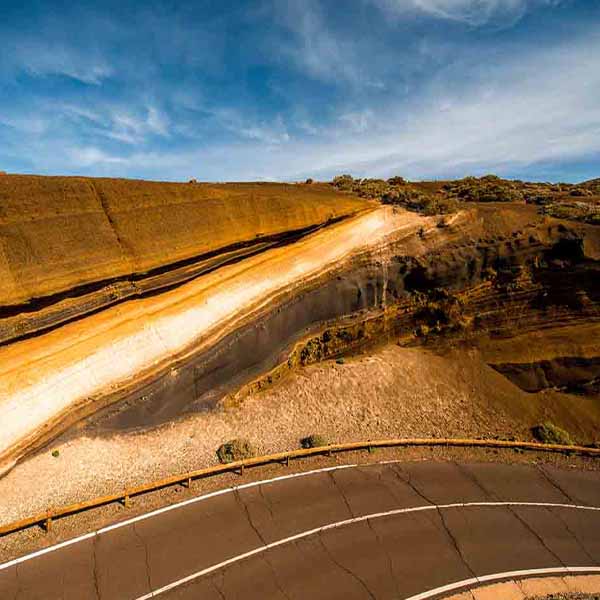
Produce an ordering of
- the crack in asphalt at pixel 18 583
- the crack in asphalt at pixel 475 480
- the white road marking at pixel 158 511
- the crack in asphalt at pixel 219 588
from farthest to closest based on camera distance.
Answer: the crack in asphalt at pixel 475 480 → the white road marking at pixel 158 511 → the crack in asphalt at pixel 219 588 → the crack in asphalt at pixel 18 583

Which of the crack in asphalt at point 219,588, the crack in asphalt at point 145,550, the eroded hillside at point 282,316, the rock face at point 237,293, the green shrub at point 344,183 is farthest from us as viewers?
the green shrub at point 344,183

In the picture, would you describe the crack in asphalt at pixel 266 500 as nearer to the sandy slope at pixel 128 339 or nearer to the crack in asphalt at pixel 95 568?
the crack in asphalt at pixel 95 568

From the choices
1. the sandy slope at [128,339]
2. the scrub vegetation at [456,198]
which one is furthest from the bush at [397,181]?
the sandy slope at [128,339]

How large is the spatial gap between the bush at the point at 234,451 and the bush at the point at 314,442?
189 cm

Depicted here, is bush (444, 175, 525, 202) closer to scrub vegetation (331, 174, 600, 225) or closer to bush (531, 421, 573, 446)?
scrub vegetation (331, 174, 600, 225)

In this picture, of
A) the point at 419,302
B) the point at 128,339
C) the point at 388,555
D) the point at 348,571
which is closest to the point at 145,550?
the point at 348,571

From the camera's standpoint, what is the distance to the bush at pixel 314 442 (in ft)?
46.5

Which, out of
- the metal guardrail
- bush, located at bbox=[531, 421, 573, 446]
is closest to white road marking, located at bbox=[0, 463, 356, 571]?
the metal guardrail

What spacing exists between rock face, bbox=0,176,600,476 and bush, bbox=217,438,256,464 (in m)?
2.00

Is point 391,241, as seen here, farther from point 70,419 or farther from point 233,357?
point 70,419

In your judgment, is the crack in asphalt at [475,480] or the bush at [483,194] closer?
the crack in asphalt at [475,480]

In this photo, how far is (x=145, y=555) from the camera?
9.57 metres

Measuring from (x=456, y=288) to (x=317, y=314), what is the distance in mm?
8144

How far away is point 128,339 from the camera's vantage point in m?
13.2
